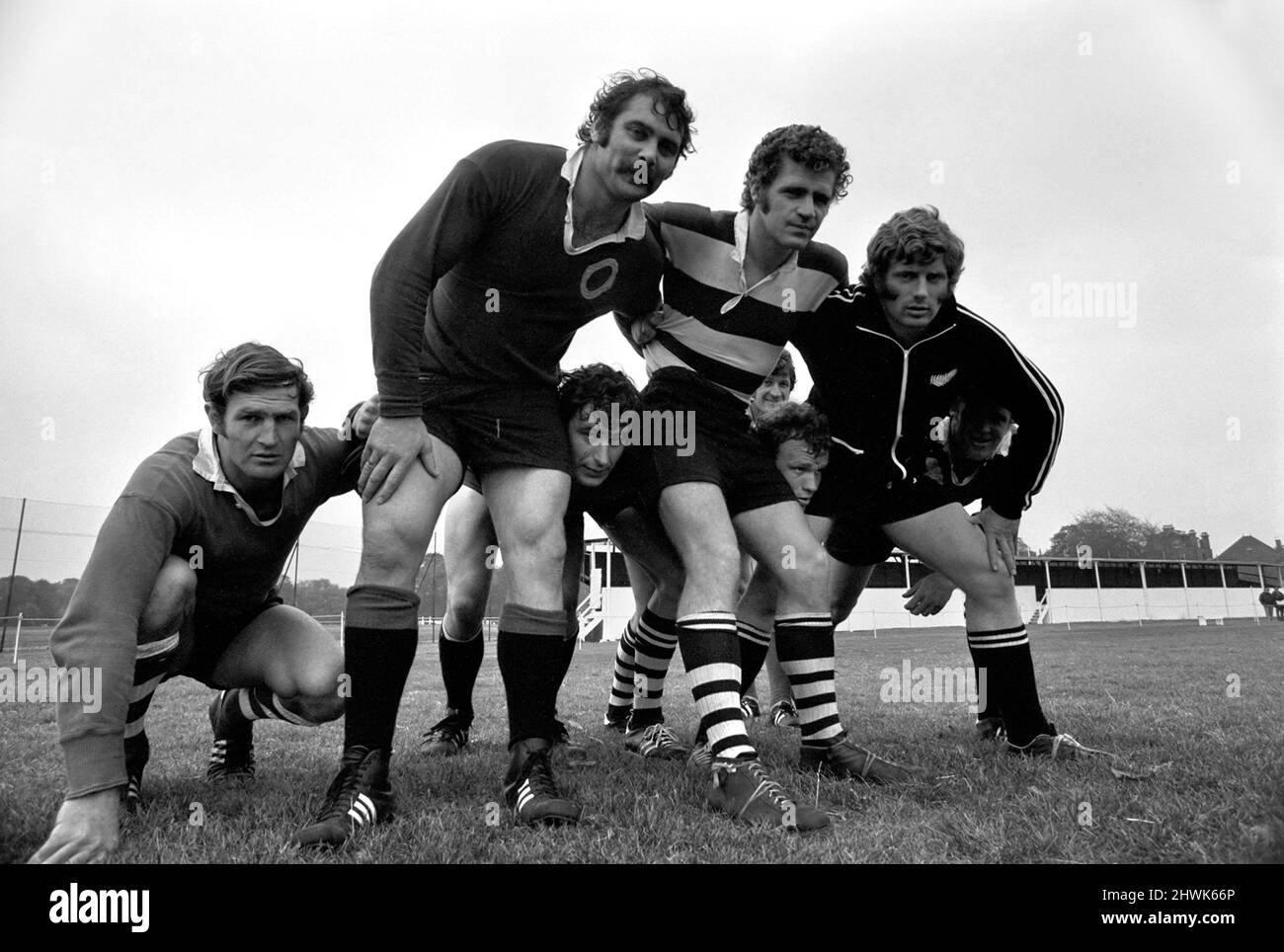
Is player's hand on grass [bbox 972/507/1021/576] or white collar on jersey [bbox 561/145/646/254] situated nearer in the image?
white collar on jersey [bbox 561/145/646/254]

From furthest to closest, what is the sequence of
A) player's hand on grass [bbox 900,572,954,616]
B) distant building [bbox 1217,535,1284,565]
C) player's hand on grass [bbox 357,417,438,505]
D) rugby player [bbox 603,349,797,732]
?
distant building [bbox 1217,535,1284,565] < rugby player [bbox 603,349,797,732] < player's hand on grass [bbox 900,572,954,616] < player's hand on grass [bbox 357,417,438,505]

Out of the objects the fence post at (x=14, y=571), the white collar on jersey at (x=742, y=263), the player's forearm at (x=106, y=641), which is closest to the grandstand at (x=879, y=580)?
the fence post at (x=14, y=571)

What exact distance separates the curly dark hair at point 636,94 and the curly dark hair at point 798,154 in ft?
1.29

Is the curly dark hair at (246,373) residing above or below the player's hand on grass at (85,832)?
above

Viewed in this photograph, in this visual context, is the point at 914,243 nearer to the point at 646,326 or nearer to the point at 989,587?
the point at 646,326

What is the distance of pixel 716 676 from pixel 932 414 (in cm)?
193

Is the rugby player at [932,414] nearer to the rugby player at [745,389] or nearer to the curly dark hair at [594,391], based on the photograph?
the rugby player at [745,389]

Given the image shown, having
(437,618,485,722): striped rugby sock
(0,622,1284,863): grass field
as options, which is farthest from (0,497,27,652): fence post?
(437,618,485,722): striped rugby sock

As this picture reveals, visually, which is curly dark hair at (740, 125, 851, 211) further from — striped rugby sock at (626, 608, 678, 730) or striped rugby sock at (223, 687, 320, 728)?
striped rugby sock at (223, 687, 320, 728)

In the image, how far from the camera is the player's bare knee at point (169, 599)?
2.88 metres

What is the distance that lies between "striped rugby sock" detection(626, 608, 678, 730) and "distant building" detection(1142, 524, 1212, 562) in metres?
51.3

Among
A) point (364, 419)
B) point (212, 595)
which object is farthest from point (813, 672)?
point (212, 595)

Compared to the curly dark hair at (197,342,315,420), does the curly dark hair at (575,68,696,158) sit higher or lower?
higher

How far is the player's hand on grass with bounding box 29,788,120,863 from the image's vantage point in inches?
86.7
